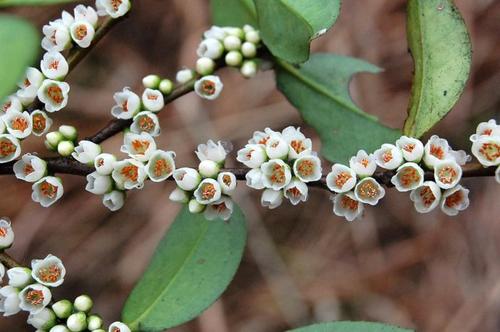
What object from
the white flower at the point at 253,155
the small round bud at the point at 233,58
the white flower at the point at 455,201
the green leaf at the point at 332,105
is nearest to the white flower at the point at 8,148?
the white flower at the point at 253,155

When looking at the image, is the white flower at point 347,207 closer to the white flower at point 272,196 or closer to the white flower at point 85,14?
the white flower at point 272,196

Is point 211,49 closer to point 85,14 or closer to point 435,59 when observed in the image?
point 85,14

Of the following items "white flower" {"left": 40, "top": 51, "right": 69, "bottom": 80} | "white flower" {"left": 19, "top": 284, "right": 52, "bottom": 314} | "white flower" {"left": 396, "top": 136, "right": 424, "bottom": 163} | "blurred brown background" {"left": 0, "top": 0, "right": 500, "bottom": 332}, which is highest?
"white flower" {"left": 40, "top": 51, "right": 69, "bottom": 80}

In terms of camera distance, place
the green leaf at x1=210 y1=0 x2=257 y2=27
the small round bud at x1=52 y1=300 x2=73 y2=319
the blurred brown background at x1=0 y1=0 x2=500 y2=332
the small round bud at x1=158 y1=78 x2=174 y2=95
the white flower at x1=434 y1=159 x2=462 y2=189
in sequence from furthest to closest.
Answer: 1. the blurred brown background at x1=0 y1=0 x2=500 y2=332
2. the green leaf at x1=210 y1=0 x2=257 y2=27
3. the small round bud at x1=158 y1=78 x2=174 y2=95
4. the small round bud at x1=52 y1=300 x2=73 y2=319
5. the white flower at x1=434 y1=159 x2=462 y2=189

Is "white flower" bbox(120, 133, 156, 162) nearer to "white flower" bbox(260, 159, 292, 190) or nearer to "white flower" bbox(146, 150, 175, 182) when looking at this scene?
"white flower" bbox(146, 150, 175, 182)

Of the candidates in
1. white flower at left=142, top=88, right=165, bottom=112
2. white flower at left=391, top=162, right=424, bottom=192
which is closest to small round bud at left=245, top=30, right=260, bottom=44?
white flower at left=142, top=88, right=165, bottom=112

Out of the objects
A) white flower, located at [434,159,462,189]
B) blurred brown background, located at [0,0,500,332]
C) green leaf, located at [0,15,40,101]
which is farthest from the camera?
blurred brown background, located at [0,0,500,332]

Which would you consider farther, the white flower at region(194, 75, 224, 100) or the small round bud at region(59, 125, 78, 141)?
the white flower at region(194, 75, 224, 100)

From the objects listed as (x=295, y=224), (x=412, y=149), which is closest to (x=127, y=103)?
(x=412, y=149)
